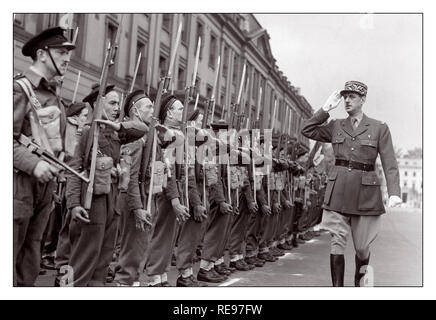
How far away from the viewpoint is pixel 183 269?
6.08m

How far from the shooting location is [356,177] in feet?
17.1

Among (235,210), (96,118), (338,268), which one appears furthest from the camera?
(235,210)

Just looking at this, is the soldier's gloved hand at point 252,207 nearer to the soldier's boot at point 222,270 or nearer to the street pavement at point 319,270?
the street pavement at point 319,270

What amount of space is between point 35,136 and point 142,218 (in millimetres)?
1361

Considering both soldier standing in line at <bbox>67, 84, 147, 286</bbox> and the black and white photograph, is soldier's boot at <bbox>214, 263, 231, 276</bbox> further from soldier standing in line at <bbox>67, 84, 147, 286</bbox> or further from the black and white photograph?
soldier standing in line at <bbox>67, 84, 147, 286</bbox>

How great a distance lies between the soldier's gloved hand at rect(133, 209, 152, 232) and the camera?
483cm

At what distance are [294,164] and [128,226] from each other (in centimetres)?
540

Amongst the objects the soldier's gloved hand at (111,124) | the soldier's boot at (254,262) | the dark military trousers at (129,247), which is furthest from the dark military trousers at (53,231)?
the soldier's gloved hand at (111,124)

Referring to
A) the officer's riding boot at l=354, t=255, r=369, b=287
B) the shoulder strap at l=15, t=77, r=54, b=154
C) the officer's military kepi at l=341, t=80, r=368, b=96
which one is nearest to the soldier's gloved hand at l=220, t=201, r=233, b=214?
the officer's riding boot at l=354, t=255, r=369, b=287

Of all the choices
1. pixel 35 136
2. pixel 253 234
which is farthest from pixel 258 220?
pixel 35 136

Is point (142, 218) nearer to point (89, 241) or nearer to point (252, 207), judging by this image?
point (89, 241)

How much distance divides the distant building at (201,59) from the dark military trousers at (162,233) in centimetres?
234

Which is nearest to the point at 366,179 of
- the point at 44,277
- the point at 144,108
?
the point at 144,108

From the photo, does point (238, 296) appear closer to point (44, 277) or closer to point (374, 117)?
point (374, 117)
